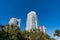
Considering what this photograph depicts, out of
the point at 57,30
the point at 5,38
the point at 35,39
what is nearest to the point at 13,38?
the point at 5,38

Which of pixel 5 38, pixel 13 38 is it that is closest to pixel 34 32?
pixel 13 38

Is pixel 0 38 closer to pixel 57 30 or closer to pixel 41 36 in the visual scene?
pixel 41 36

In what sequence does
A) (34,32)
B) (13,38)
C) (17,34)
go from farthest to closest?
(34,32)
(17,34)
(13,38)

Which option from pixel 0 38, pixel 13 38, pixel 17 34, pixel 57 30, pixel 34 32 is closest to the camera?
pixel 0 38

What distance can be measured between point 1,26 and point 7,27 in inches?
73.2

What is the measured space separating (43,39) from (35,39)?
1280mm

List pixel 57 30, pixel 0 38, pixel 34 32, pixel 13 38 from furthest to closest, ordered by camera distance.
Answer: pixel 57 30 < pixel 34 32 < pixel 13 38 < pixel 0 38

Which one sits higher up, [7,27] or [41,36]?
[7,27]

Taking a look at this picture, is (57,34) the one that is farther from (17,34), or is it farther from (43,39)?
(17,34)

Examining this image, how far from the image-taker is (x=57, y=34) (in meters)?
27.2

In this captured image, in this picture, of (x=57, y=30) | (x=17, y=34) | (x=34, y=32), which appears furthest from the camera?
(x=57, y=30)

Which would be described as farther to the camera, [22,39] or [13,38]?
[22,39]

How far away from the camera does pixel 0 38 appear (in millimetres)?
14898

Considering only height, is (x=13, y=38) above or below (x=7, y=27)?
below
